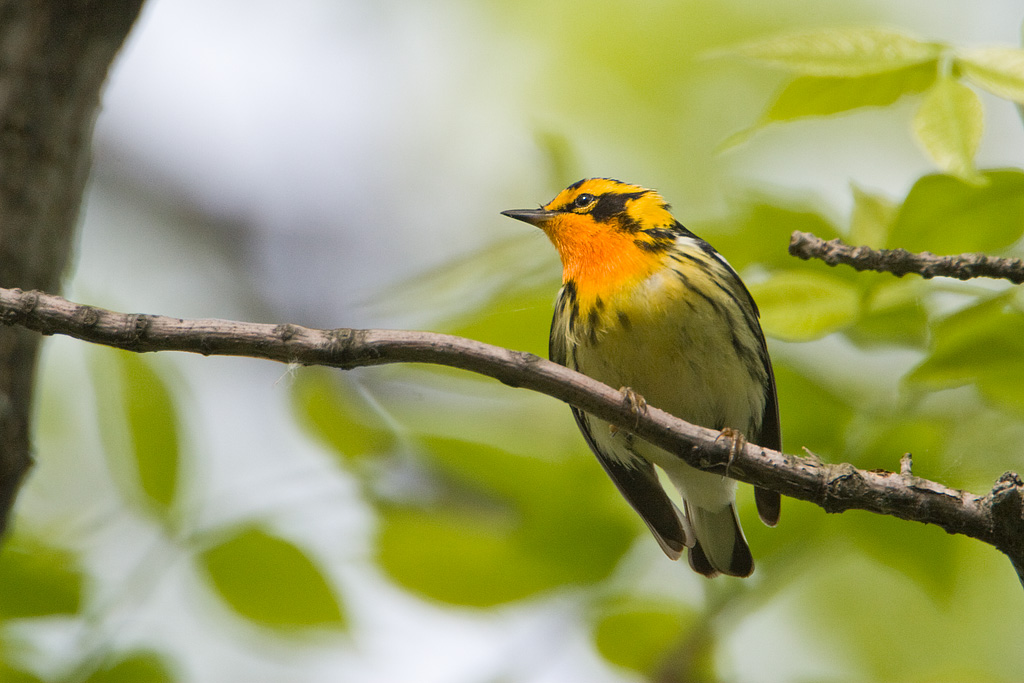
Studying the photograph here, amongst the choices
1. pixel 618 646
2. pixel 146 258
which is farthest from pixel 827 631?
pixel 146 258

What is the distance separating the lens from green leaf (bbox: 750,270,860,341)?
5.62ft

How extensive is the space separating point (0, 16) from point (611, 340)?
1.76m

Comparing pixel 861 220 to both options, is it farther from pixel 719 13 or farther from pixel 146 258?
pixel 146 258

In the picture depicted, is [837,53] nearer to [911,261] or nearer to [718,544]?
[911,261]

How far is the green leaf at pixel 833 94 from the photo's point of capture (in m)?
1.71

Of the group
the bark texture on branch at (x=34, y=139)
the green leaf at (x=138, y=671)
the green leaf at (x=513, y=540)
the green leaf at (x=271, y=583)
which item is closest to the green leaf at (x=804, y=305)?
the green leaf at (x=513, y=540)

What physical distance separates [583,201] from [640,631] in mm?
1508

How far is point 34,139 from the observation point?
7.14ft

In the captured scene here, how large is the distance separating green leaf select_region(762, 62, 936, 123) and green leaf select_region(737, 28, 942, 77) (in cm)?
6

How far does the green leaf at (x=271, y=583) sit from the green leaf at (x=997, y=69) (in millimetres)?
1669

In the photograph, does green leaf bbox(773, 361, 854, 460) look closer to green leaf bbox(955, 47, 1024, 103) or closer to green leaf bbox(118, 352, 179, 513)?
green leaf bbox(955, 47, 1024, 103)

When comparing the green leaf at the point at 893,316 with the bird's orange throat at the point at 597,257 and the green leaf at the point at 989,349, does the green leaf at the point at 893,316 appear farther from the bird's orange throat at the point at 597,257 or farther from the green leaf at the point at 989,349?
the bird's orange throat at the point at 597,257

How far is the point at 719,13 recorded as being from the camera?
17.3 feet

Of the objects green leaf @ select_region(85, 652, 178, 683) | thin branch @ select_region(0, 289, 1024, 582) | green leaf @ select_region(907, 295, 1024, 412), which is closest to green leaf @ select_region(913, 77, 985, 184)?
green leaf @ select_region(907, 295, 1024, 412)
